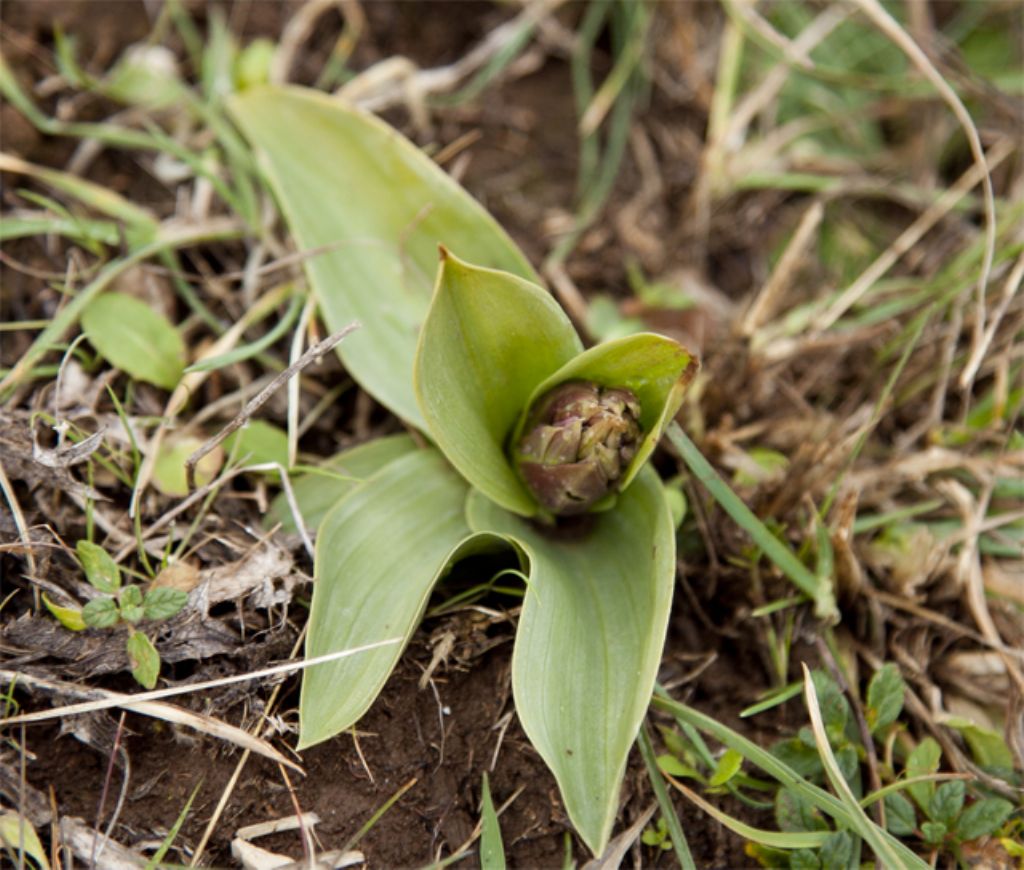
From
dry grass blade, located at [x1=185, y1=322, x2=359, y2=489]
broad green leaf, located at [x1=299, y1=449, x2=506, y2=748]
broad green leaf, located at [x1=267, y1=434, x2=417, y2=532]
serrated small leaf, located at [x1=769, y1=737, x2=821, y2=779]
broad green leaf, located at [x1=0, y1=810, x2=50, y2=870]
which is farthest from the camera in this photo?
broad green leaf, located at [x1=267, y1=434, x2=417, y2=532]

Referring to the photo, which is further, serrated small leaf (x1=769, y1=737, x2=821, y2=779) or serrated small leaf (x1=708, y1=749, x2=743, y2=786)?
serrated small leaf (x1=769, y1=737, x2=821, y2=779)

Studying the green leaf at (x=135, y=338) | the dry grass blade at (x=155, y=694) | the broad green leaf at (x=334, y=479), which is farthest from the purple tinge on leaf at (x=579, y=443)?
the green leaf at (x=135, y=338)

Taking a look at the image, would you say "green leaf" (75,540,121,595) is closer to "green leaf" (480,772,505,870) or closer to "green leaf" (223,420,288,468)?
"green leaf" (223,420,288,468)

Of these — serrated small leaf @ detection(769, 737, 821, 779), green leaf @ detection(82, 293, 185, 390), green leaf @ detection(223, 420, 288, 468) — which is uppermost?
green leaf @ detection(82, 293, 185, 390)

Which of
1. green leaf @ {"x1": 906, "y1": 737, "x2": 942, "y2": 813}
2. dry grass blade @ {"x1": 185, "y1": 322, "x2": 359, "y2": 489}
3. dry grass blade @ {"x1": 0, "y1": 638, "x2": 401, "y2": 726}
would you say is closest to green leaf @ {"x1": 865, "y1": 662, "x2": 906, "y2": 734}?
green leaf @ {"x1": 906, "y1": 737, "x2": 942, "y2": 813}

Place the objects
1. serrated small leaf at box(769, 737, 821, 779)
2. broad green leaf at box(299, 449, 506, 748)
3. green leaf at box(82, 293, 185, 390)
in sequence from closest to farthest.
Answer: broad green leaf at box(299, 449, 506, 748), serrated small leaf at box(769, 737, 821, 779), green leaf at box(82, 293, 185, 390)

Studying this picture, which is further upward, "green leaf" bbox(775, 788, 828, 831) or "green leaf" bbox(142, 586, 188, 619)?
"green leaf" bbox(142, 586, 188, 619)

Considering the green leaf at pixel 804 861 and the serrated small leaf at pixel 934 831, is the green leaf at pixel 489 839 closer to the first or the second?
the green leaf at pixel 804 861
